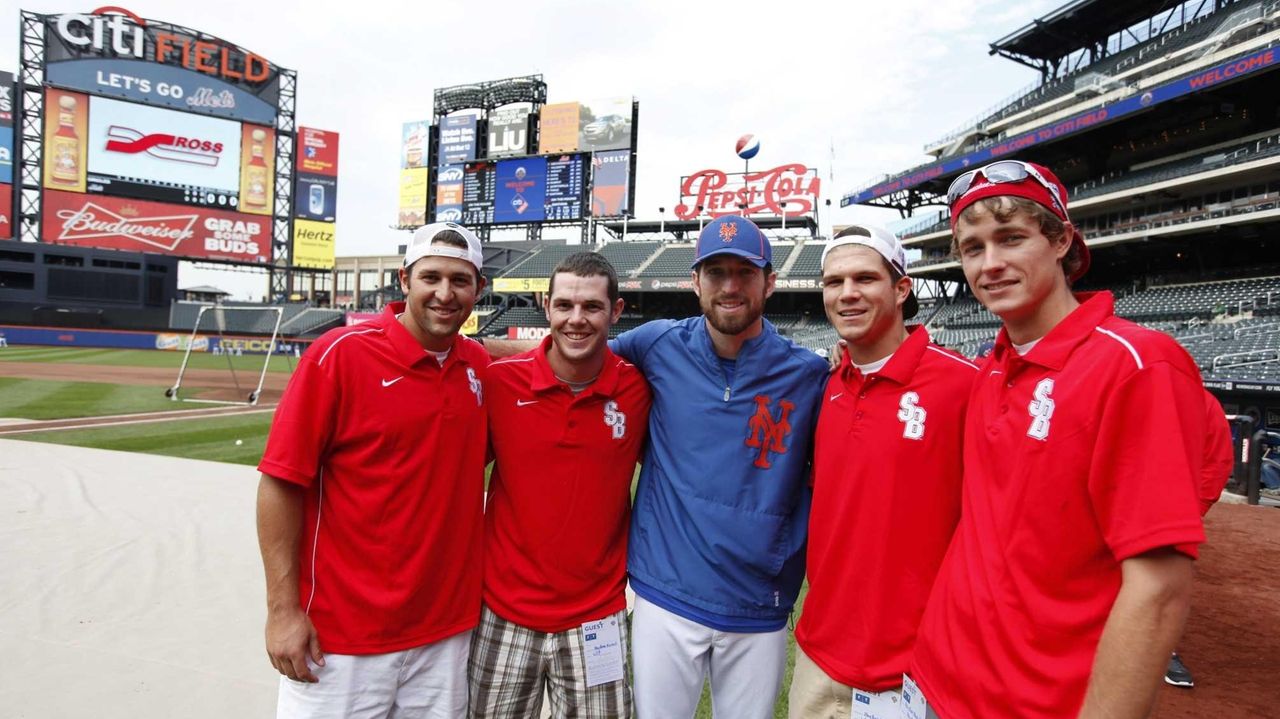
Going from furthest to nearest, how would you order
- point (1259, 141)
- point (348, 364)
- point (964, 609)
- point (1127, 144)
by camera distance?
point (1127, 144), point (1259, 141), point (348, 364), point (964, 609)

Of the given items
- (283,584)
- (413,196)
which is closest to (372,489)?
(283,584)

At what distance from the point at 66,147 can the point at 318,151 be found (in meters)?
14.7

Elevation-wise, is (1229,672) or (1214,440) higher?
(1214,440)

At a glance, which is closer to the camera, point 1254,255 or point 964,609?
point 964,609

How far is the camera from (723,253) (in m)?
2.68

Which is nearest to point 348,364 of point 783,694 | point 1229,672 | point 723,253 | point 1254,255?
point 723,253

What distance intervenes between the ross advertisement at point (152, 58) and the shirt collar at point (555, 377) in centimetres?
5338

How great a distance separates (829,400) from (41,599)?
18.1 feet

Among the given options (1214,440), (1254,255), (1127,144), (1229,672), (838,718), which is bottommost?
(1229,672)

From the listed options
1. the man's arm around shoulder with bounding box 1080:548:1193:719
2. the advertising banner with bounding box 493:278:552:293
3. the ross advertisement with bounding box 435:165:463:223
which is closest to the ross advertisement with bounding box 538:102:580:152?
the ross advertisement with bounding box 435:165:463:223

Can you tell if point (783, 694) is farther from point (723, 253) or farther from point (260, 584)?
point (260, 584)

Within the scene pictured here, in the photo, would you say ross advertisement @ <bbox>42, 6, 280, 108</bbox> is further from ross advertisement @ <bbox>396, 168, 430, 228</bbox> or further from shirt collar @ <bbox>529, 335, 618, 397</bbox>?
shirt collar @ <bbox>529, 335, 618, 397</bbox>

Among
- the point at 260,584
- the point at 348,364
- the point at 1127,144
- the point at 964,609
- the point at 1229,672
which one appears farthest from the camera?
the point at 1127,144

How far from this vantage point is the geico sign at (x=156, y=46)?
4138 cm
